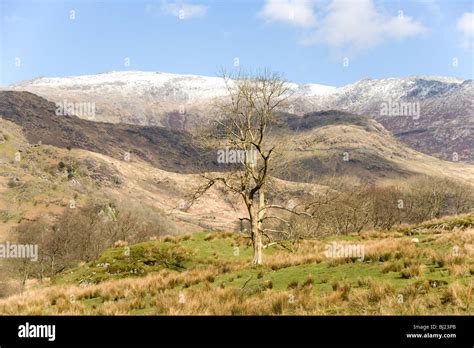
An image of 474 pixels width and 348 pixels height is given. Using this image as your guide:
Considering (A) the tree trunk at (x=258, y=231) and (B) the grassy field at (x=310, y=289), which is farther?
(A) the tree trunk at (x=258, y=231)

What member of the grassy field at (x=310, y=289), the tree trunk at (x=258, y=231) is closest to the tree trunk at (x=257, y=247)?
the tree trunk at (x=258, y=231)

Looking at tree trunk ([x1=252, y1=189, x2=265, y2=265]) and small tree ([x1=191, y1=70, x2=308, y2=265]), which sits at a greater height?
small tree ([x1=191, y1=70, x2=308, y2=265])

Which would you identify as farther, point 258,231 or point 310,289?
point 258,231

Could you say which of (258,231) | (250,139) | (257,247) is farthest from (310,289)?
(250,139)

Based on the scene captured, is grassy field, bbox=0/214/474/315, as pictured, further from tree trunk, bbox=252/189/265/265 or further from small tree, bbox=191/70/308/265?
small tree, bbox=191/70/308/265

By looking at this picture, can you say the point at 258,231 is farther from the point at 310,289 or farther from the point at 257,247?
the point at 310,289

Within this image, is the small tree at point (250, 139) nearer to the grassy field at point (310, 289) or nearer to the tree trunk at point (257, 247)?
the tree trunk at point (257, 247)

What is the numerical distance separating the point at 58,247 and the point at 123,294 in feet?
210

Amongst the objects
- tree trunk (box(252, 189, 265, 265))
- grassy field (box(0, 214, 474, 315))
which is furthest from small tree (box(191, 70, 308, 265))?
grassy field (box(0, 214, 474, 315))

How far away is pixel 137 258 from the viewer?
29.8 m

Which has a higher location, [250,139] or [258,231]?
[250,139]
